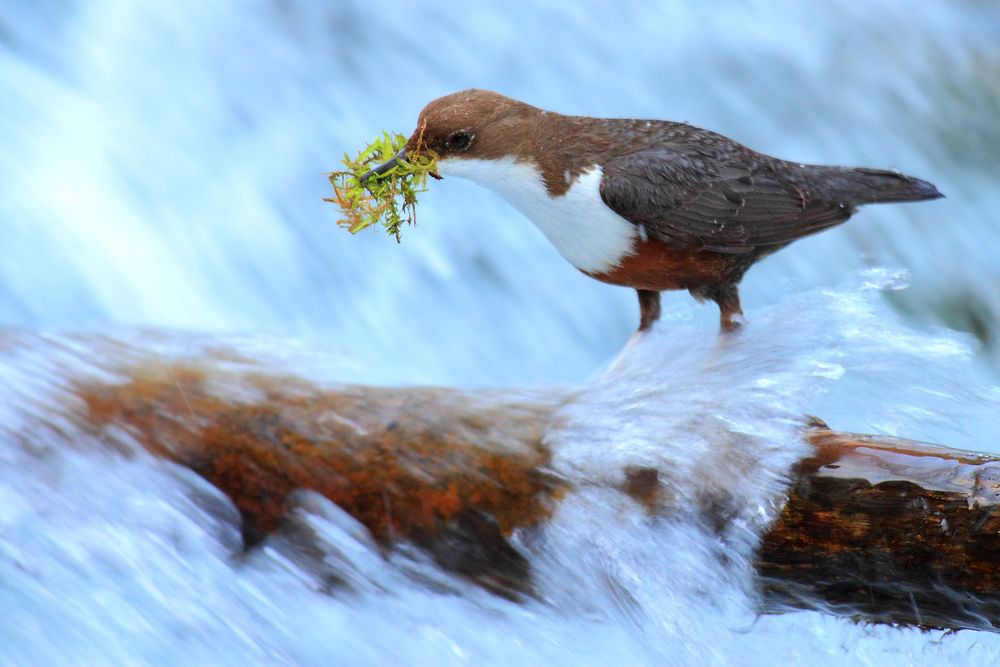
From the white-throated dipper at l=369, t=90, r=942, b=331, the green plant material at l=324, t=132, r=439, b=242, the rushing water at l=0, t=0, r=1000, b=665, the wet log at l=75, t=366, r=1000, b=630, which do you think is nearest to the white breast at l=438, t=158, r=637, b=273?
the white-throated dipper at l=369, t=90, r=942, b=331

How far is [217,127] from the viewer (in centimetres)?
544

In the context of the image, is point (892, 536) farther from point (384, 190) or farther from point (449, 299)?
point (449, 299)

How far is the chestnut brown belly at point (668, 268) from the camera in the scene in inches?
128

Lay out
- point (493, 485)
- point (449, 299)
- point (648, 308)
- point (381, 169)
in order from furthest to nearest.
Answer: point (449, 299), point (648, 308), point (381, 169), point (493, 485)

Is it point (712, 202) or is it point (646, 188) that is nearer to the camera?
point (646, 188)

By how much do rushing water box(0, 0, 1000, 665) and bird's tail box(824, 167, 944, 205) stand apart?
1.36ft

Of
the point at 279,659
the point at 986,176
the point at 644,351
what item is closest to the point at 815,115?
the point at 986,176

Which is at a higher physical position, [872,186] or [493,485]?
[872,186]

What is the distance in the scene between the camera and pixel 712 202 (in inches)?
130

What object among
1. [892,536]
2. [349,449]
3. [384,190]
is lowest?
[349,449]

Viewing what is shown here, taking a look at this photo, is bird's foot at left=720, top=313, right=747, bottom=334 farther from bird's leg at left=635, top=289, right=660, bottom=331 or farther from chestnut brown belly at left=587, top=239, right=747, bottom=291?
bird's leg at left=635, top=289, right=660, bottom=331

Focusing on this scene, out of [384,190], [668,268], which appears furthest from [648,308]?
[384,190]

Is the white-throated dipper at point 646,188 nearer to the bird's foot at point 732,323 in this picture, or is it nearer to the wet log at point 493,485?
the bird's foot at point 732,323

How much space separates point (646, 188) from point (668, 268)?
0.86 feet
